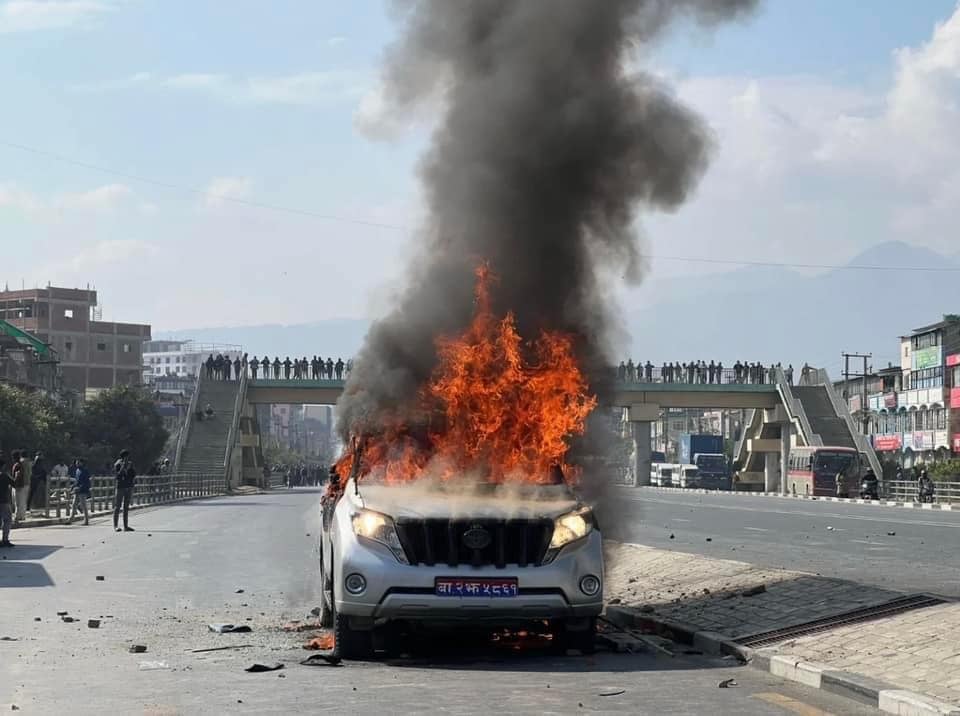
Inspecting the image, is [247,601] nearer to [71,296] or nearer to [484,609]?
[484,609]

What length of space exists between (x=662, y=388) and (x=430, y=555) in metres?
75.5

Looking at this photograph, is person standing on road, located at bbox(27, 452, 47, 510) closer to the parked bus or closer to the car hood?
the car hood

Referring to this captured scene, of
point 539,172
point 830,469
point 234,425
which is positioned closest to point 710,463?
point 830,469

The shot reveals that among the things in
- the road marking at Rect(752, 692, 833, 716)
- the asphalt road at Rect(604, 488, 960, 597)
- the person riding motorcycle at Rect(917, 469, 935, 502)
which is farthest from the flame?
the person riding motorcycle at Rect(917, 469, 935, 502)

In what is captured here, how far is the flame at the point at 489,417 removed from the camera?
1235 cm

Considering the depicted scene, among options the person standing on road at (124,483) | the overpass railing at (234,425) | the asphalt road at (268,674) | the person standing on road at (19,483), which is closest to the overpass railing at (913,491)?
the overpass railing at (234,425)

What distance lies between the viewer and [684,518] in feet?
134

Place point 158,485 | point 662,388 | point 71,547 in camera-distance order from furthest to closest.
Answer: point 662,388 < point 158,485 < point 71,547

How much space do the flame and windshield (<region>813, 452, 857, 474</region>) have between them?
6007 centimetres

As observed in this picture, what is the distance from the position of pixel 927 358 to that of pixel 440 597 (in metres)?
92.8

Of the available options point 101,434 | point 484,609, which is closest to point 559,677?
point 484,609

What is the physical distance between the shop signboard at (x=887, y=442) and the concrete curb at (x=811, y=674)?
9531cm

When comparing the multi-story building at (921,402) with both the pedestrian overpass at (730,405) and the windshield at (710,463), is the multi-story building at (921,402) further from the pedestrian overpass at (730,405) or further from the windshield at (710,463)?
the windshield at (710,463)

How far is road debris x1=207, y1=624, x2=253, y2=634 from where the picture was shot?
42.8 feet
